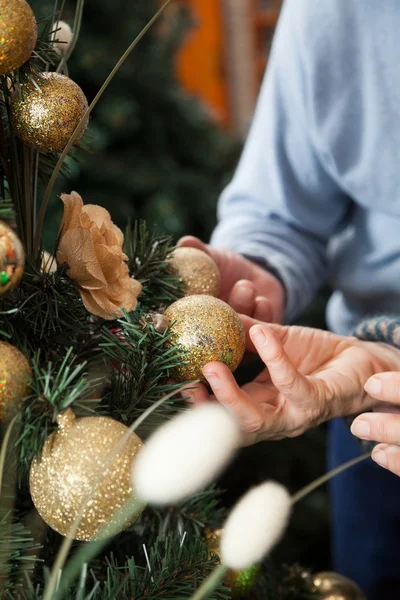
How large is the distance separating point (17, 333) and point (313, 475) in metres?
1.15

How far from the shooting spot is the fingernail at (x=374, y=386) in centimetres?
47

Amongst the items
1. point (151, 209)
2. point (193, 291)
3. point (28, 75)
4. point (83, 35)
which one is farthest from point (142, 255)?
point (83, 35)

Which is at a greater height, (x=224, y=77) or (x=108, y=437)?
(x=108, y=437)

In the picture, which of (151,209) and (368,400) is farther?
(151,209)

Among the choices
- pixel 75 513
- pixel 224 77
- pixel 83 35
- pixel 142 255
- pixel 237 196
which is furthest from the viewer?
pixel 224 77

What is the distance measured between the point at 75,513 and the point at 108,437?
0.15ft

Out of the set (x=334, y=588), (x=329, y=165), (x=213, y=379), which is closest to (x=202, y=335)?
(x=213, y=379)

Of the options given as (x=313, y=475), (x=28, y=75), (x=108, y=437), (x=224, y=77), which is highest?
(x=28, y=75)

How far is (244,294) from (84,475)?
0.96 ft

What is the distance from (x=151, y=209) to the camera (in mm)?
1307

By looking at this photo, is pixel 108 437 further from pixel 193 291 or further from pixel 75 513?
pixel 193 291

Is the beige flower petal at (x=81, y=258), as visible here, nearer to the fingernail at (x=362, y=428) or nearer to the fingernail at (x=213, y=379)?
the fingernail at (x=213, y=379)

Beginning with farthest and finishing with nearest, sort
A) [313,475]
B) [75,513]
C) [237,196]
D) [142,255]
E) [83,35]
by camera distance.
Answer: [313,475] → [83,35] → [237,196] → [142,255] → [75,513]

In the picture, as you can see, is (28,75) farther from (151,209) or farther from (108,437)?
(151,209)
